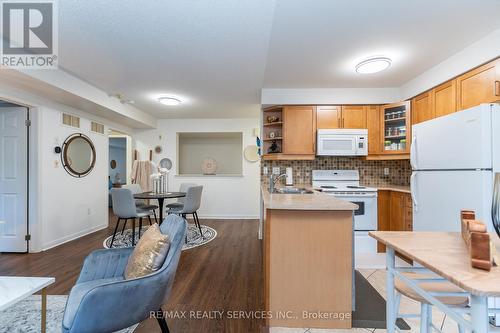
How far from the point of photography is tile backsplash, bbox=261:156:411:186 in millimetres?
3793

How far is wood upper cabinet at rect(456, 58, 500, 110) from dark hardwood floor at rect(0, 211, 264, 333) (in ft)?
9.11

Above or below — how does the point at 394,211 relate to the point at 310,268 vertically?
above

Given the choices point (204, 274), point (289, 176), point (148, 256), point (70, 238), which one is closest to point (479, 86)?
point (289, 176)

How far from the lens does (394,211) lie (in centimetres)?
321

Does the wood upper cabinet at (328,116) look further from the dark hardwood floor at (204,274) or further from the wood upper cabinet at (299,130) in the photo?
the dark hardwood floor at (204,274)

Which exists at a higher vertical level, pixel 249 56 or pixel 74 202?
pixel 249 56

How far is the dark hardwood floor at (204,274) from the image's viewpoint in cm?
178

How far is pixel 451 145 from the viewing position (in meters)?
2.06

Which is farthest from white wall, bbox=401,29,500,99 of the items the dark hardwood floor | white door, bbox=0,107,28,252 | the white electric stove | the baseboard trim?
the baseboard trim

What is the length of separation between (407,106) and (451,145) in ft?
4.87

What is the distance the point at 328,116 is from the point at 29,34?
3.57 meters

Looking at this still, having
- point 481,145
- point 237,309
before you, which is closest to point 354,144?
point 481,145

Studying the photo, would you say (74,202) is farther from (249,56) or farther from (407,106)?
(407,106)

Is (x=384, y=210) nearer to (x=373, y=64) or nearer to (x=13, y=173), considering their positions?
(x=373, y=64)
